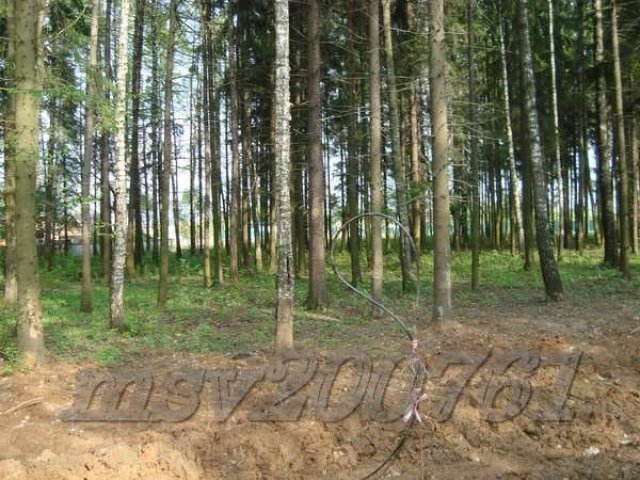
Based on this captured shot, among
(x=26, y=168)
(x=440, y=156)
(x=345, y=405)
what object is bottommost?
(x=345, y=405)

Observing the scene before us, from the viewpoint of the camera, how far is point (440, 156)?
9.46 meters

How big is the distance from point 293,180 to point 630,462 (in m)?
14.8

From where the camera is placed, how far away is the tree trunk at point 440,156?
9.44 m

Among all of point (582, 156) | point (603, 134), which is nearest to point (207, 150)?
point (603, 134)

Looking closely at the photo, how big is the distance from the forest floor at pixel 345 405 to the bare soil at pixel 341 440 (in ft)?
0.05

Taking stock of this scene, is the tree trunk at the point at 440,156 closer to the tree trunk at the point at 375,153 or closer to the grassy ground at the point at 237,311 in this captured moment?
the grassy ground at the point at 237,311

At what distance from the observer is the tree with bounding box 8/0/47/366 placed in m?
7.29

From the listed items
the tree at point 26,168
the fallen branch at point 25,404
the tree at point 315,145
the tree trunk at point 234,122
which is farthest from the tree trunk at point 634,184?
the fallen branch at point 25,404

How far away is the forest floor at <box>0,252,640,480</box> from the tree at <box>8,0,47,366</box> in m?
0.50

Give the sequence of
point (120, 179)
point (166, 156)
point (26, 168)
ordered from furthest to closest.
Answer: point (166, 156) → point (120, 179) → point (26, 168)

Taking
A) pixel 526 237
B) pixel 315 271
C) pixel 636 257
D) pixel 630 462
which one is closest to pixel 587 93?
pixel 636 257

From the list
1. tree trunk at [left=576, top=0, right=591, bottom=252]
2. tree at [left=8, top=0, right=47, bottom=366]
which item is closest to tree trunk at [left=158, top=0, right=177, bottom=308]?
tree at [left=8, top=0, right=47, bottom=366]

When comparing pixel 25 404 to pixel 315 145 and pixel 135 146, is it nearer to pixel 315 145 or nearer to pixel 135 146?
pixel 315 145

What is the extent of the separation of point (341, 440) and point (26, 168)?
18.5 ft
